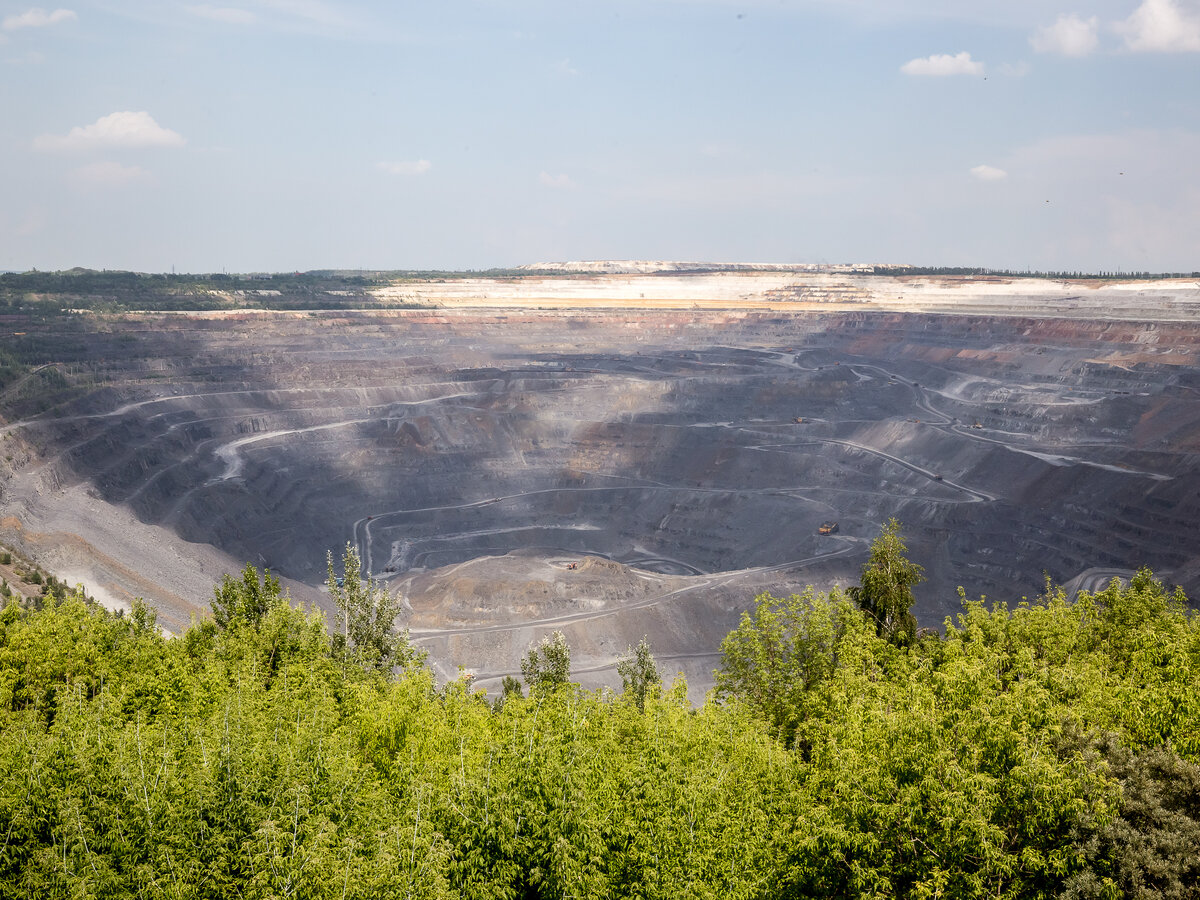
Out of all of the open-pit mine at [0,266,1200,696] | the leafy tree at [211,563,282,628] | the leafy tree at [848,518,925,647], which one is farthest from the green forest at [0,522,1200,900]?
the open-pit mine at [0,266,1200,696]

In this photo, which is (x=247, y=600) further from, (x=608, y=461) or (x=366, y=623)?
(x=608, y=461)

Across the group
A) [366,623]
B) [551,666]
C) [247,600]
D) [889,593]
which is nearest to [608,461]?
[551,666]

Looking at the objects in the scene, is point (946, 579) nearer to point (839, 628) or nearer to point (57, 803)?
point (839, 628)

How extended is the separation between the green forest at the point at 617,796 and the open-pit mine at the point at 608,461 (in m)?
38.3

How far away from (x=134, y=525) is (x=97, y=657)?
55.9 metres

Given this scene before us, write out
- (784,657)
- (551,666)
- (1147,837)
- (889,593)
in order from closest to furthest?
1. (1147,837)
2. (784,657)
3. (889,593)
4. (551,666)

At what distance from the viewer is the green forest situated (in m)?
16.8

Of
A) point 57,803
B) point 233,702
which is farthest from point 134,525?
point 57,803

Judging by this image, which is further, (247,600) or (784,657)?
(247,600)

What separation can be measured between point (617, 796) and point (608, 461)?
104480 millimetres

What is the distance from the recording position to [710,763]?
22.1m

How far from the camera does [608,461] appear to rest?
124 m

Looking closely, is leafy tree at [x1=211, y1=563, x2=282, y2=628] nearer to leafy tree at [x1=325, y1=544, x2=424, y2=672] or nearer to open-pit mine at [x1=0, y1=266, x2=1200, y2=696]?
leafy tree at [x1=325, y1=544, x2=424, y2=672]

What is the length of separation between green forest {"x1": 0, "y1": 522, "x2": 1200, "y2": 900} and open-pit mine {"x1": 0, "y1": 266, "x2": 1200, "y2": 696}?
38.3m
